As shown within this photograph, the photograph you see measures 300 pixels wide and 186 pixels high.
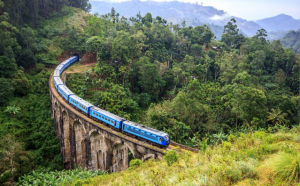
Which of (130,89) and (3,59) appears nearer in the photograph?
(3,59)

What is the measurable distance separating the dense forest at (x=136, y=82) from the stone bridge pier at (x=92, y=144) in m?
2.64

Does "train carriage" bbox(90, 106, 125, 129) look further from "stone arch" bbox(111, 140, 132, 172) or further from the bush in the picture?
the bush

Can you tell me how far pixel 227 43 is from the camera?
229ft

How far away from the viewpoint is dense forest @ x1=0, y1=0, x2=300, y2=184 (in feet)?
83.0

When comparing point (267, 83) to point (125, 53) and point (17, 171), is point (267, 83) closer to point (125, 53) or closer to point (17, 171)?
point (125, 53)

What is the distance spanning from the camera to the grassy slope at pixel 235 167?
7511 millimetres

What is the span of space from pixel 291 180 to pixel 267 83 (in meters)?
41.6

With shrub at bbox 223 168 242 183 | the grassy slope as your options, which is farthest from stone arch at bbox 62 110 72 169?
shrub at bbox 223 168 242 183

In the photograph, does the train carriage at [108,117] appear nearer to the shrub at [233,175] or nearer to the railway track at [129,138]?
the railway track at [129,138]

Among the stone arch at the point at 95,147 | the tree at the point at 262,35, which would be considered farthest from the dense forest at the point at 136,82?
the stone arch at the point at 95,147

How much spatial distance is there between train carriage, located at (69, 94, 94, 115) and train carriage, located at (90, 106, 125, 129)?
2.29 feet

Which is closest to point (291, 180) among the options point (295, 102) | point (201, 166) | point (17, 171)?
point (201, 166)

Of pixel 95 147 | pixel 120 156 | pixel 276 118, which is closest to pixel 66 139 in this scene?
pixel 95 147

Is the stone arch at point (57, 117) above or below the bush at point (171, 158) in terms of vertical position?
below
